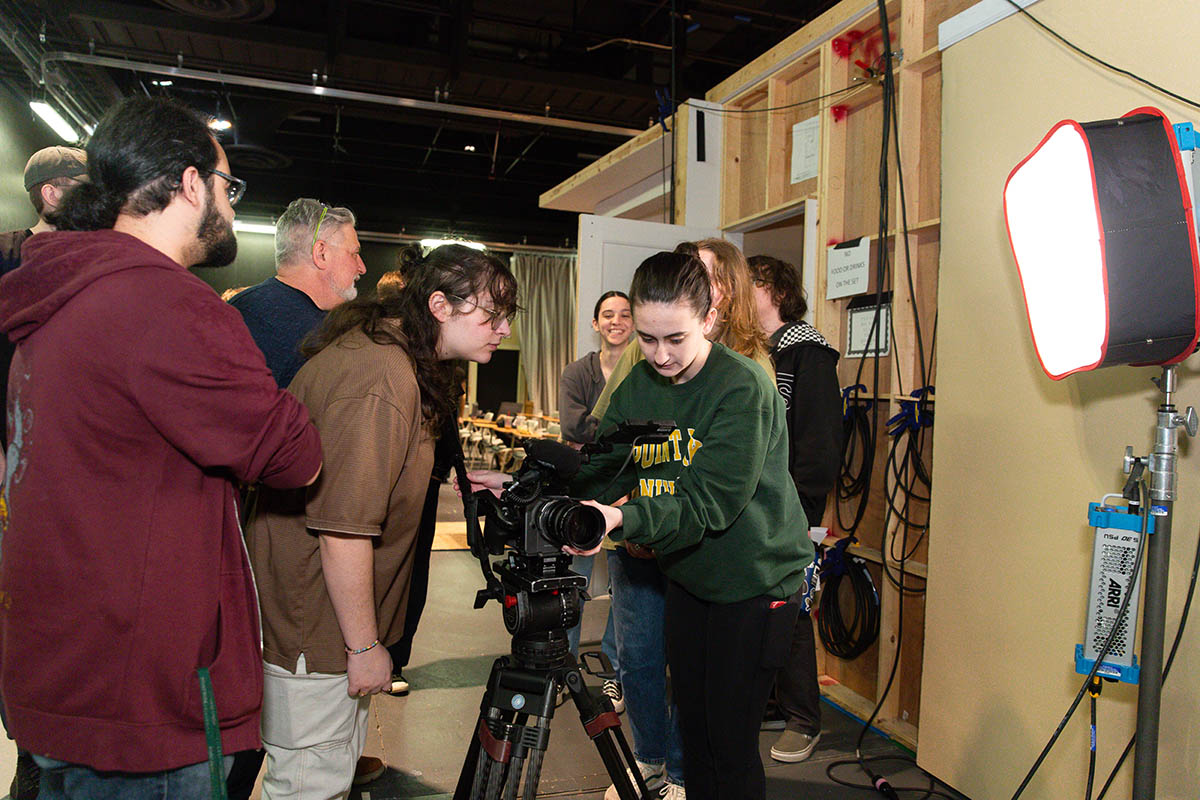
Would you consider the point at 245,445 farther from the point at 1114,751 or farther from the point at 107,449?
the point at 1114,751

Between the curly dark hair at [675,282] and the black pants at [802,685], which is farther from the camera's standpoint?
the black pants at [802,685]

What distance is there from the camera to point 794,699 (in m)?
2.58

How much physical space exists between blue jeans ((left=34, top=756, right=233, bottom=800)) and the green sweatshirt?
0.71 meters

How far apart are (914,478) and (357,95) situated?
4.66 meters

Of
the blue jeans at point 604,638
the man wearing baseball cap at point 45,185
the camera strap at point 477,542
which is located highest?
the man wearing baseball cap at point 45,185

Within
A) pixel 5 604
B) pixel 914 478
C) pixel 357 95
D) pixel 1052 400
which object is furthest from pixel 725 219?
pixel 5 604

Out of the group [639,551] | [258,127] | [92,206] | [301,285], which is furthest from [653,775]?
[258,127]

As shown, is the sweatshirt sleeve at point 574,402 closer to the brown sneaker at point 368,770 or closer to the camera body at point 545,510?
the brown sneaker at point 368,770

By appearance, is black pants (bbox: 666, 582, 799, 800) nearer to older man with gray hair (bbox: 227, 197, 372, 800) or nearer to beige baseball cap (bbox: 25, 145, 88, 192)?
older man with gray hair (bbox: 227, 197, 372, 800)

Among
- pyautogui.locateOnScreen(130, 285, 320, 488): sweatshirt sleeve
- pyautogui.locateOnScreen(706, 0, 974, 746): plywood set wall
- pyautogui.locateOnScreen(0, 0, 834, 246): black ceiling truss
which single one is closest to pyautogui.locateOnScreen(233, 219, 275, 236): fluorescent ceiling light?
pyautogui.locateOnScreen(0, 0, 834, 246): black ceiling truss

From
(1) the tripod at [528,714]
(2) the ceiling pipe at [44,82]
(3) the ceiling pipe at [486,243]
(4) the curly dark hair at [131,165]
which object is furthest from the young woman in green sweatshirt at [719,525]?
(3) the ceiling pipe at [486,243]

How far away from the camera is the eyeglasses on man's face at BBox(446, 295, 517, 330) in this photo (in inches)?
56.9

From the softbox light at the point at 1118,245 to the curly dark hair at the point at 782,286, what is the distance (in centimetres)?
113

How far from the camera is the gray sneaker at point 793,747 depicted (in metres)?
2.53
